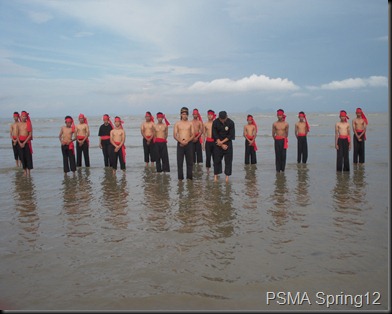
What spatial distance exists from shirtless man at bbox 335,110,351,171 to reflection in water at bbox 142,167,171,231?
198 inches

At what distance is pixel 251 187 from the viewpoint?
8.60 meters

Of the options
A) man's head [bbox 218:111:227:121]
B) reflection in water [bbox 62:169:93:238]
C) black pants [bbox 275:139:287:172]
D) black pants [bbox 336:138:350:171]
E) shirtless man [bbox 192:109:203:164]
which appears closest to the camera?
reflection in water [bbox 62:169:93:238]

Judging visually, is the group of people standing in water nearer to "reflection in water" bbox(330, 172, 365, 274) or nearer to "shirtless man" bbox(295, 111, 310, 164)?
"shirtless man" bbox(295, 111, 310, 164)

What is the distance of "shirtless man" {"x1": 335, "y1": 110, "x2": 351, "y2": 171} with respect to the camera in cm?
1055

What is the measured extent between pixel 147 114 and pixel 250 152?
12.3ft

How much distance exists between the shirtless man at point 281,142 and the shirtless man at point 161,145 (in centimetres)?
327

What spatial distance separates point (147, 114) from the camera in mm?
11969

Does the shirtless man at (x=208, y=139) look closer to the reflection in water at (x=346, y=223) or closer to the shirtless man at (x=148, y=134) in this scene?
the shirtless man at (x=148, y=134)

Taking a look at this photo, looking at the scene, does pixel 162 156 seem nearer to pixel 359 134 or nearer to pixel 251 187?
pixel 251 187

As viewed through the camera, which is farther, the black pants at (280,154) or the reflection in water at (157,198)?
the black pants at (280,154)

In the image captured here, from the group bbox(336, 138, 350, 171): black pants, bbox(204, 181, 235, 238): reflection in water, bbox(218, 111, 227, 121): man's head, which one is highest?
bbox(218, 111, 227, 121): man's head

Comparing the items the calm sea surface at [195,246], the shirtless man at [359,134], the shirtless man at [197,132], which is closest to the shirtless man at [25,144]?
the calm sea surface at [195,246]

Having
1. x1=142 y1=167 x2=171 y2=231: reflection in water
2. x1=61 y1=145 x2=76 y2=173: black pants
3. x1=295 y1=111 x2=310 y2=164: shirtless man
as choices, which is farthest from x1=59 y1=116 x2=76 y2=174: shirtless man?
x1=295 y1=111 x2=310 y2=164: shirtless man

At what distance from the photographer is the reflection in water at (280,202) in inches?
232
